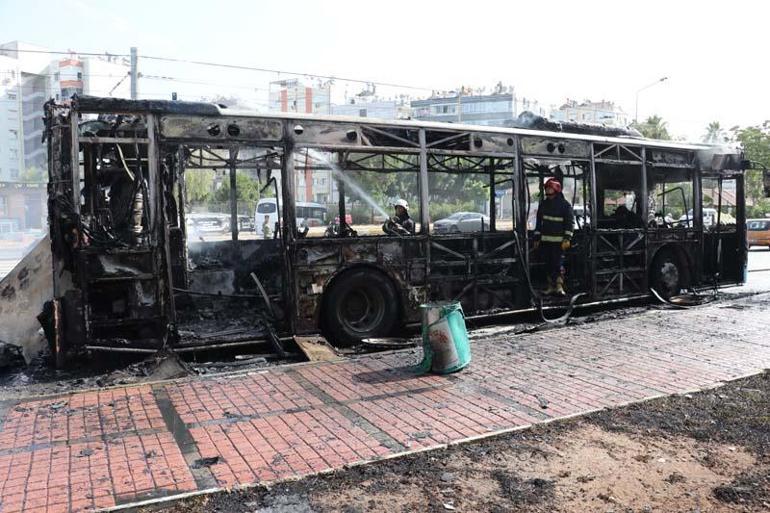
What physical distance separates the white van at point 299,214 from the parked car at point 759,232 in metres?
25.2

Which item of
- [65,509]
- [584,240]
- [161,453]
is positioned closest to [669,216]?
[584,240]

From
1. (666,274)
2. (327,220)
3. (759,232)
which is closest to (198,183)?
(327,220)

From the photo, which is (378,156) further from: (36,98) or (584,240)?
(36,98)

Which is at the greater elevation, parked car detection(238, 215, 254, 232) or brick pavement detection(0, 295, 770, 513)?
parked car detection(238, 215, 254, 232)

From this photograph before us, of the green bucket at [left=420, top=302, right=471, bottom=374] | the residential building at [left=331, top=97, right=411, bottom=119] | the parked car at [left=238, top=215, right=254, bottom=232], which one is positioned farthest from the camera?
the residential building at [left=331, top=97, right=411, bottom=119]

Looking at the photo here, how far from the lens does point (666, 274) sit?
11.0 m

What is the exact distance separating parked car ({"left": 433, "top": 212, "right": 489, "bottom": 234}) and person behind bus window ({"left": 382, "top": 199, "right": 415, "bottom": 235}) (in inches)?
14.9

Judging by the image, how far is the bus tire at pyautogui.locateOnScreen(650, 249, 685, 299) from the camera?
10.8m

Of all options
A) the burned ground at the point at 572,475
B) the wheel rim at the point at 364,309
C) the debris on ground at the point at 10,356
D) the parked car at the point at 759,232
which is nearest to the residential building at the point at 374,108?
the parked car at the point at 759,232

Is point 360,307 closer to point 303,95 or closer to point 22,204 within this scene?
point 22,204

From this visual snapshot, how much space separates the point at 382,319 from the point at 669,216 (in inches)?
265

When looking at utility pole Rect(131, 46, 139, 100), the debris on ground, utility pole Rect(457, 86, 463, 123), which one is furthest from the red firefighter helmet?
utility pole Rect(457, 86, 463, 123)

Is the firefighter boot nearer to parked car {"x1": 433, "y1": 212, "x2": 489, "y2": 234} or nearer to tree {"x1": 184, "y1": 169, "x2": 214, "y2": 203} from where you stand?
parked car {"x1": 433, "y1": 212, "x2": 489, "y2": 234}

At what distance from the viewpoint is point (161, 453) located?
163 inches
